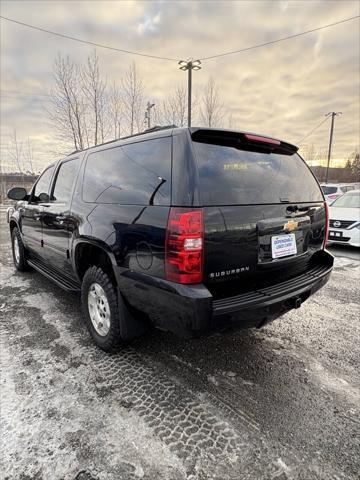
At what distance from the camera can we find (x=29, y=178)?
32188 mm

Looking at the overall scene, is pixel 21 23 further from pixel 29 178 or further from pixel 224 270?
pixel 29 178

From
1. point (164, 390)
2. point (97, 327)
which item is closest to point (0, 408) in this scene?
point (97, 327)

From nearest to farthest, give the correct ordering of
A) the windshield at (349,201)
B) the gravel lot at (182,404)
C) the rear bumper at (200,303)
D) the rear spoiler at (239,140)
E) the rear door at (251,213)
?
1. the gravel lot at (182,404)
2. the rear bumper at (200,303)
3. the rear door at (251,213)
4. the rear spoiler at (239,140)
5. the windshield at (349,201)

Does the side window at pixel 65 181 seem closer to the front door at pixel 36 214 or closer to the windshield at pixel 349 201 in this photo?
the front door at pixel 36 214

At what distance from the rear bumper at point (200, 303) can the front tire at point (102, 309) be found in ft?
0.91

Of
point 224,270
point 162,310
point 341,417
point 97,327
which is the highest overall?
point 224,270

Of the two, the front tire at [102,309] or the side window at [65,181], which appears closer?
the front tire at [102,309]

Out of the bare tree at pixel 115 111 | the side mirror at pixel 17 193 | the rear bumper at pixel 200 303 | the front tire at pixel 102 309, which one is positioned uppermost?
the bare tree at pixel 115 111

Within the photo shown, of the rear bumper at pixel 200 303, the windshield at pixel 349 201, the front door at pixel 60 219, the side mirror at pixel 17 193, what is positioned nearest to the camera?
the rear bumper at pixel 200 303

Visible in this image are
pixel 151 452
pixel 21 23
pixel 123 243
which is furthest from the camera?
pixel 21 23

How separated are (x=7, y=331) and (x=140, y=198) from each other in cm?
220

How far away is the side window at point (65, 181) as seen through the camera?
346 centimetres

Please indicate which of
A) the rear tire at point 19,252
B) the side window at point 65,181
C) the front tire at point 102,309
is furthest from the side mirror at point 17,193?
the front tire at point 102,309

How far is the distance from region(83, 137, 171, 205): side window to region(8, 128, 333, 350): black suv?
0.01m
